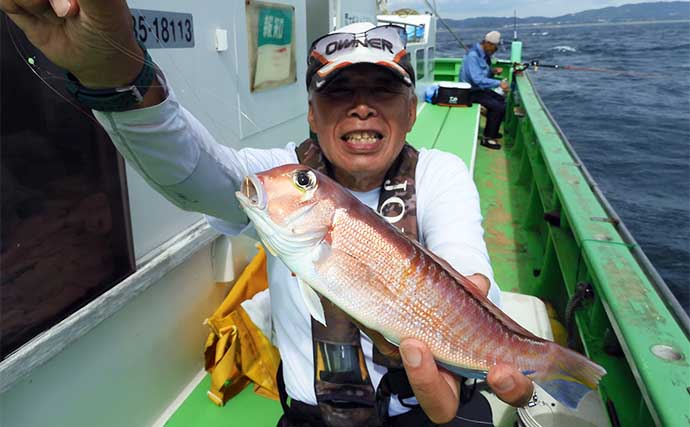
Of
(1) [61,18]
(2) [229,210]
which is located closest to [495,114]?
(2) [229,210]

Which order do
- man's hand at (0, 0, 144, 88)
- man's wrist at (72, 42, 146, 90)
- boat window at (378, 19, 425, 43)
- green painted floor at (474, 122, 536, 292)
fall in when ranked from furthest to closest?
boat window at (378, 19, 425, 43) → green painted floor at (474, 122, 536, 292) → man's wrist at (72, 42, 146, 90) → man's hand at (0, 0, 144, 88)

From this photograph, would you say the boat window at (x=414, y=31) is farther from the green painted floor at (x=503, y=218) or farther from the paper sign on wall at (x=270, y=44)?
the paper sign on wall at (x=270, y=44)

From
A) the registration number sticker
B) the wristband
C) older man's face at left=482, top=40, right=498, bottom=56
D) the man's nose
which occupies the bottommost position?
the man's nose

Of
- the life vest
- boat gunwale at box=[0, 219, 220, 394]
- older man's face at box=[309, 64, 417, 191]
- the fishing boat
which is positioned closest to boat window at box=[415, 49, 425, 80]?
the fishing boat

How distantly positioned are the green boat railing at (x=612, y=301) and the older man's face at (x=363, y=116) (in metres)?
1.42

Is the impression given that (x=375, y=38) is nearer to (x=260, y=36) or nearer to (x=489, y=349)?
(x=489, y=349)

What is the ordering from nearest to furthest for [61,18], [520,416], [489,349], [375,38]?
1. [61,18]
2. [489,349]
3. [375,38]
4. [520,416]

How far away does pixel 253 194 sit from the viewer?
1.39 meters

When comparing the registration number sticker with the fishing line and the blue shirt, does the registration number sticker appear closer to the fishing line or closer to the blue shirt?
the fishing line

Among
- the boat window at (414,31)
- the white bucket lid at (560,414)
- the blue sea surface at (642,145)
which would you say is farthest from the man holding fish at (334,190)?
the boat window at (414,31)

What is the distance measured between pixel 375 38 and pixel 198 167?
0.90 metres

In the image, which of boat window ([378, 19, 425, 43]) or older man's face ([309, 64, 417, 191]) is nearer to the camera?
older man's face ([309, 64, 417, 191])

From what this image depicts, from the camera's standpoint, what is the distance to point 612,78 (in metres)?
26.1

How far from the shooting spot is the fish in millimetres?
1400
